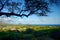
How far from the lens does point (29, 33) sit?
656 centimetres

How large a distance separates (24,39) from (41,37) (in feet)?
2.17

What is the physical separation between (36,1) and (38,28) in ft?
3.80

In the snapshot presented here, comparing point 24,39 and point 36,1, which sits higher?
point 36,1

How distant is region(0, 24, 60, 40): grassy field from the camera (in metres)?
5.92

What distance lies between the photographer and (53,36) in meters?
6.14

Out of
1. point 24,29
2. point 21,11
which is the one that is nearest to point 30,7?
point 21,11

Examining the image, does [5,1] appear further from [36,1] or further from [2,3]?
[36,1]

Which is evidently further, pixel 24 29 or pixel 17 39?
pixel 24 29

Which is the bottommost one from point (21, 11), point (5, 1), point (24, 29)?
A: point (24, 29)

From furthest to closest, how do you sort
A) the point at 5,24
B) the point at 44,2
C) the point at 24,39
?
the point at 5,24, the point at 44,2, the point at 24,39

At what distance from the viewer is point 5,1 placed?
7.37m

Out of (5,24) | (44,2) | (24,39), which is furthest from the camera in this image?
(5,24)

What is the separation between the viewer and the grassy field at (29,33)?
592 cm

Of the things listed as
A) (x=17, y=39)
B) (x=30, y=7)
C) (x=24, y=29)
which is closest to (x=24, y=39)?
(x=17, y=39)
